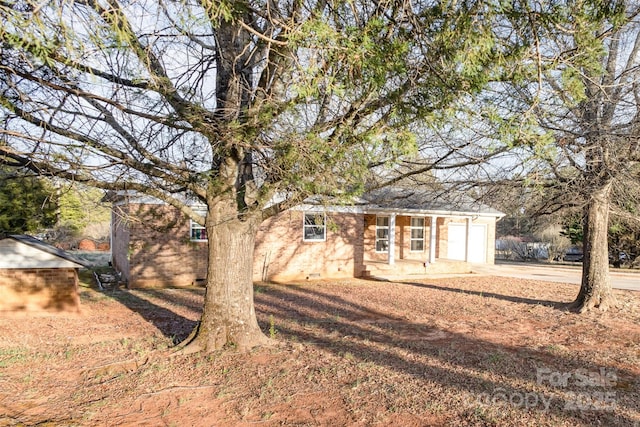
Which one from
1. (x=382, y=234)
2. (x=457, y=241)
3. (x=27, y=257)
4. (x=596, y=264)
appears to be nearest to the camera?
(x=27, y=257)

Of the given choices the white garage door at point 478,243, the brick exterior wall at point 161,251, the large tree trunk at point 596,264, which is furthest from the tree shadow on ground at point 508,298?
the white garage door at point 478,243

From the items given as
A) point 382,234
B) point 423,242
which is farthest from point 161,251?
point 423,242

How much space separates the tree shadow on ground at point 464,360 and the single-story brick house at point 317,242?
3195mm

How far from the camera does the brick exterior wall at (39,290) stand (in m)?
9.49

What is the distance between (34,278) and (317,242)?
9727 millimetres

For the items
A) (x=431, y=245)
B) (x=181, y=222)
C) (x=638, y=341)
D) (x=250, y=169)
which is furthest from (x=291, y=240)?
Result: (x=638, y=341)

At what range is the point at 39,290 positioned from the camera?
9.71 m

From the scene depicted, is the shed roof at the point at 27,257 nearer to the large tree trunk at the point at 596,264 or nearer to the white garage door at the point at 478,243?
the large tree trunk at the point at 596,264

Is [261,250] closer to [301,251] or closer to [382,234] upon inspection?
[301,251]

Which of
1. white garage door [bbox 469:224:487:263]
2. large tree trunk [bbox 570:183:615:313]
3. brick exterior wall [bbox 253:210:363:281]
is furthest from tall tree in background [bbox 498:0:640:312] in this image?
white garage door [bbox 469:224:487:263]

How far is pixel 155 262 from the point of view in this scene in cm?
1445

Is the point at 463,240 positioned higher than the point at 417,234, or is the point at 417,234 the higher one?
the point at 417,234

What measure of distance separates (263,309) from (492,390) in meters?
6.46

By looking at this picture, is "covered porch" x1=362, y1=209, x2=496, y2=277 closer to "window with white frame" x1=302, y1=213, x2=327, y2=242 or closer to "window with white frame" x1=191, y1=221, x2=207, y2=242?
"window with white frame" x1=302, y1=213, x2=327, y2=242
